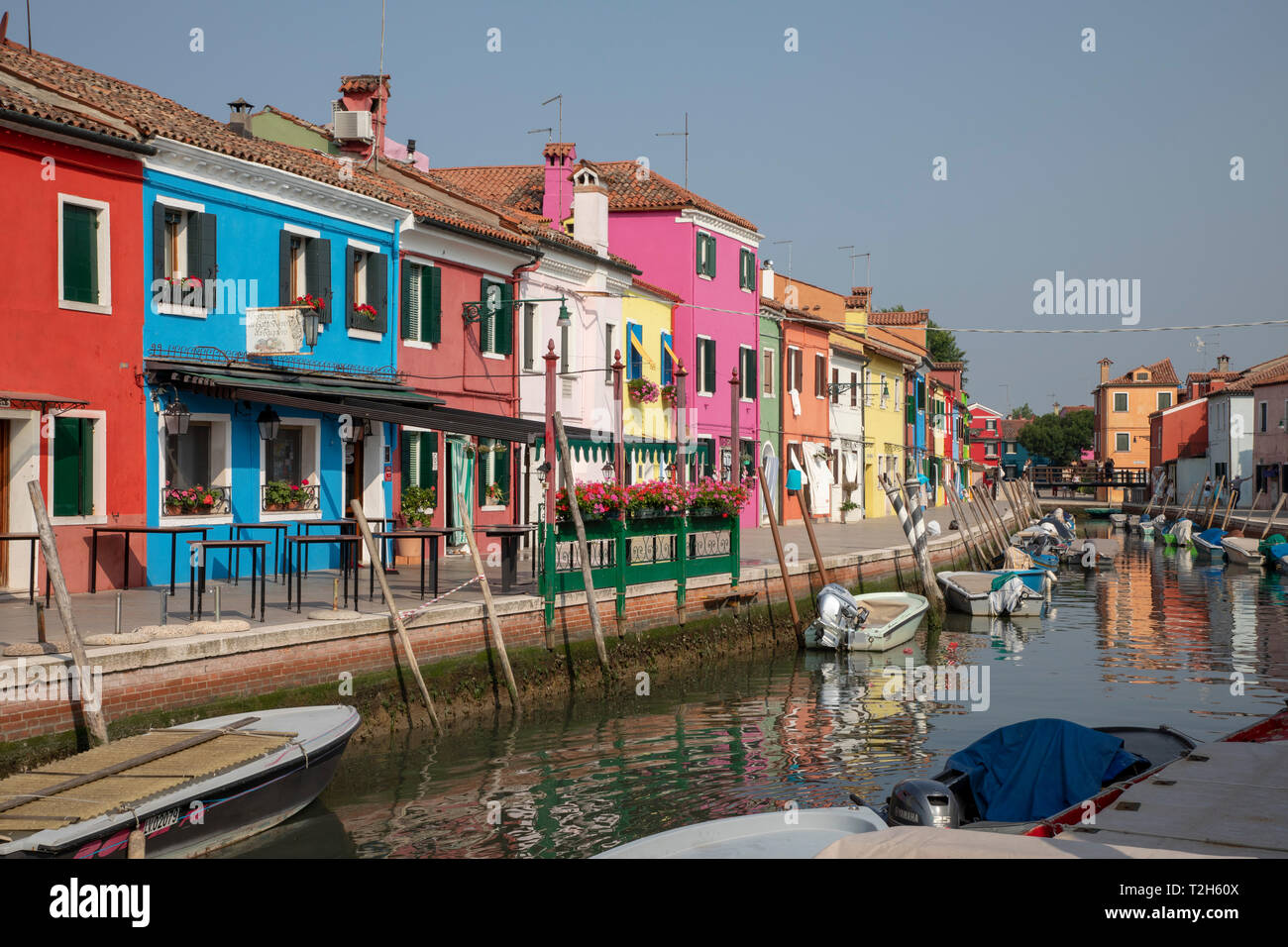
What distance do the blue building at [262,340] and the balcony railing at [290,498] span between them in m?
0.02

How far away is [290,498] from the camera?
18.9 metres

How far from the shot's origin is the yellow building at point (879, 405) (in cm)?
4841

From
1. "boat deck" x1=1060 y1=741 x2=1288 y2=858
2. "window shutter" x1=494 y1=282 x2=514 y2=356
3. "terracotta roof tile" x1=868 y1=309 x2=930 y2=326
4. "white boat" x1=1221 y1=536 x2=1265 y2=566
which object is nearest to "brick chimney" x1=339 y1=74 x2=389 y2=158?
"window shutter" x1=494 y1=282 x2=514 y2=356

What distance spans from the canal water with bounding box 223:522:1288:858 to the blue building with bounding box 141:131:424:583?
5825mm

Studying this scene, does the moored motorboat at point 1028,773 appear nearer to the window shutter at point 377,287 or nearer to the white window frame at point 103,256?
the white window frame at point 103,256

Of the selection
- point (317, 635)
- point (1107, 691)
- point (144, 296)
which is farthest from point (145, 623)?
point (1107, 691)

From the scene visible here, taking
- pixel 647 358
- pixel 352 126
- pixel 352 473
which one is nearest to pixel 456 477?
pixel 352 473

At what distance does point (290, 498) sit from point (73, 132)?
595 cm

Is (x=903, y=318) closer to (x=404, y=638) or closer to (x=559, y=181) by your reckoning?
(x=559, y=181)

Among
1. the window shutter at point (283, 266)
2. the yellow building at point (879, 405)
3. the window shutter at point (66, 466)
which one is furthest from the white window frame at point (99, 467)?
the yellow building at point (879, 405)

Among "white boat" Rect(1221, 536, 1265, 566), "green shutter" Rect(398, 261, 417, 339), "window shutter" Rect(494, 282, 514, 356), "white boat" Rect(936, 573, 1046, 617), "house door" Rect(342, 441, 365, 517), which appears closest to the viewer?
"house door" Rect(342, 441, 365, 517)

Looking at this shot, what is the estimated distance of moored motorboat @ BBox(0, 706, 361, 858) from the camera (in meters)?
7.75

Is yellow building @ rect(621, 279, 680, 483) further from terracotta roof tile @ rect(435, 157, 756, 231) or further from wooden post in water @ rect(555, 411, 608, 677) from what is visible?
wooden post in water @ rect(555, 411, 608, 677)
